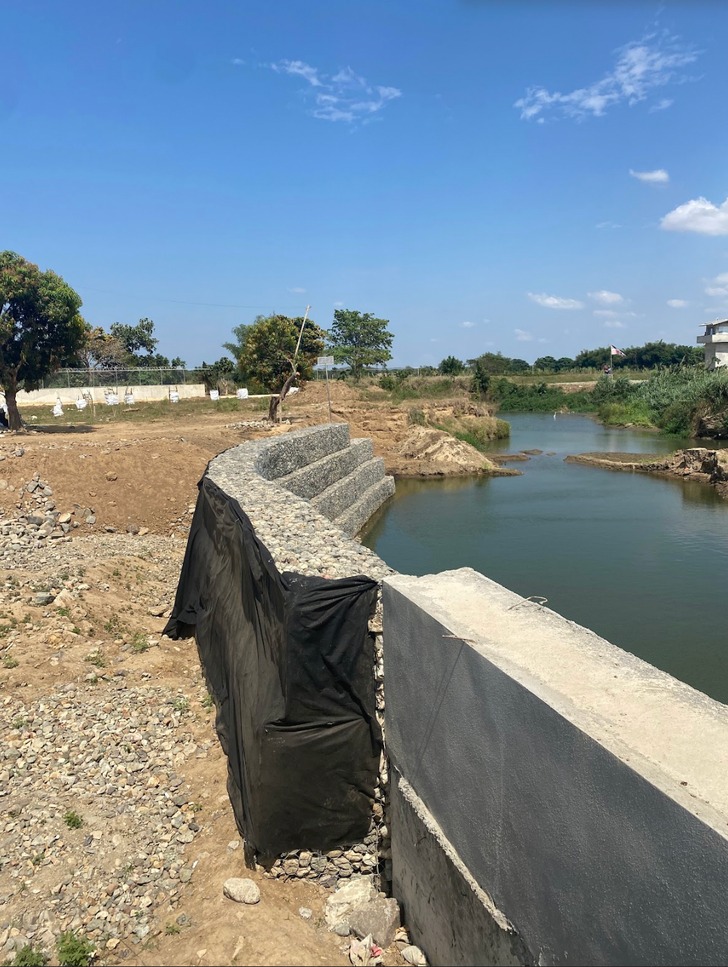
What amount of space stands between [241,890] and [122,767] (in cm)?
184

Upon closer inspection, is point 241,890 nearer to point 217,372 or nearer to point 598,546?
point 598,546

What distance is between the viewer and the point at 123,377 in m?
38.9

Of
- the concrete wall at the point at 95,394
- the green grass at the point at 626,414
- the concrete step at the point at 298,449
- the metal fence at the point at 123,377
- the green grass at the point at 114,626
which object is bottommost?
the green grass at the point at 114,626

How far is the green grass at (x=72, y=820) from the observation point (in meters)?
4.44

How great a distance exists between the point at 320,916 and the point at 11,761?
2749mm

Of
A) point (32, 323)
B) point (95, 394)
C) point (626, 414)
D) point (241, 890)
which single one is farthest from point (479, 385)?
point (241, 890)

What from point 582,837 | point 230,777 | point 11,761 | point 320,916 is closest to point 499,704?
point 582,837

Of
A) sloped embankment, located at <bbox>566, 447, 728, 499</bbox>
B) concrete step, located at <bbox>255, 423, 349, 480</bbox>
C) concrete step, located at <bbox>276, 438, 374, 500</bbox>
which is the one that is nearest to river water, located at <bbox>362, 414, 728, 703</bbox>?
sloped embankment, located at <bbox>566, 447, 728, 499</bbox>

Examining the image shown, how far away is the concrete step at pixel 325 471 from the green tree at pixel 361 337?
1290 inches

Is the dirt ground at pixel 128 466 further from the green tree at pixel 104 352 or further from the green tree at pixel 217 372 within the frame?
the green tree at pixel 104 352

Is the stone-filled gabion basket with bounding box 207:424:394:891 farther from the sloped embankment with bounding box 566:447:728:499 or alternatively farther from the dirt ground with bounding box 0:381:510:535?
the sloped embankment with bounding box 566:447:728:499

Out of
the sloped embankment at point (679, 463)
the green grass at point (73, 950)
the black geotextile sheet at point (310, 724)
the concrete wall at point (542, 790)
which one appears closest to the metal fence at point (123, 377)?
the sloped embankment at point (679, 463)

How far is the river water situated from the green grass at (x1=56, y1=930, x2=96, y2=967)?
7098mm

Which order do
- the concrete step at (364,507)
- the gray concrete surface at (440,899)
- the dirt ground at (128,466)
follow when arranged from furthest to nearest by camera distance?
the concrete step at (364,507) → the dirt ground at (128,466) → the gray concrete surface at (440,899)
